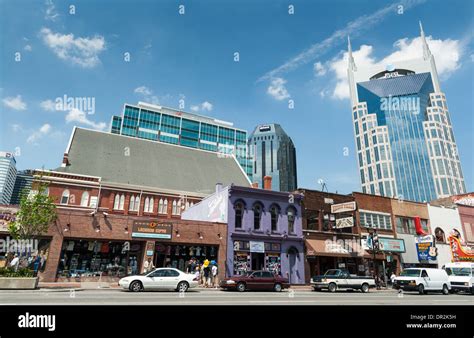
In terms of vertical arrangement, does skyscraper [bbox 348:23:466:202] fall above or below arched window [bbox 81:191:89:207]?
above

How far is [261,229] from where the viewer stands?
104 ft

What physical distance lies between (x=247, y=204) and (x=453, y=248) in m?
31.3

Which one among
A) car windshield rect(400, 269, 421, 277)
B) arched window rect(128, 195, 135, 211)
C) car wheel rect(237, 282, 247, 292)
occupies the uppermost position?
arched window rect(128, 195, 135, 211)

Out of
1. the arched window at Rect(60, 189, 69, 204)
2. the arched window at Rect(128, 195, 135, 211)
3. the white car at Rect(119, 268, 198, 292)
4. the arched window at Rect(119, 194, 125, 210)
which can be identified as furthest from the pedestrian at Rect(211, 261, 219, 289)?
the arched window at Rect(60, 189, 69, 204)

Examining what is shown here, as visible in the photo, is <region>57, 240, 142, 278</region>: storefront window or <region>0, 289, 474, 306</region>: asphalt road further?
<region>57, 240, 142, 278</region>: storefront window

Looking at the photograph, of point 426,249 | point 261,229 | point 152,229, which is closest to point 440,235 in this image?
point 426,249

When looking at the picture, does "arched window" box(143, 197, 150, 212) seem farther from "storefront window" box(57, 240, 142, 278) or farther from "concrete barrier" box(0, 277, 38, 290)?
"concrete barrier" box(0, 277, 38, 290)

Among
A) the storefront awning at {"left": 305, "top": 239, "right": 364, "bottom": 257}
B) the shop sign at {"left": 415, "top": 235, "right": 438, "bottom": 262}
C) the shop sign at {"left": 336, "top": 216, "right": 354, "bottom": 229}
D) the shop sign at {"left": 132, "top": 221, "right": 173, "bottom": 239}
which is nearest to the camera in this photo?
the shop sign at {"left": 132, "top": 221, "right": 173, "bottom": 239}

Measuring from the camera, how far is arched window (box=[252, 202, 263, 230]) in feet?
104

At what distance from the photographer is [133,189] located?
1703 inches

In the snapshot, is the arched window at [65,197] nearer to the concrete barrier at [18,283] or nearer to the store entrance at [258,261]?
the concrete barrier at [18,283]

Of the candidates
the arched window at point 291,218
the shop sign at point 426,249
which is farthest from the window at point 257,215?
the shop sign at point 426,249

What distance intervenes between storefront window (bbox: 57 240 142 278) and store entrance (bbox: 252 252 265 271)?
35.6 ft

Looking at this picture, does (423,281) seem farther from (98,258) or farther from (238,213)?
(98,258)
